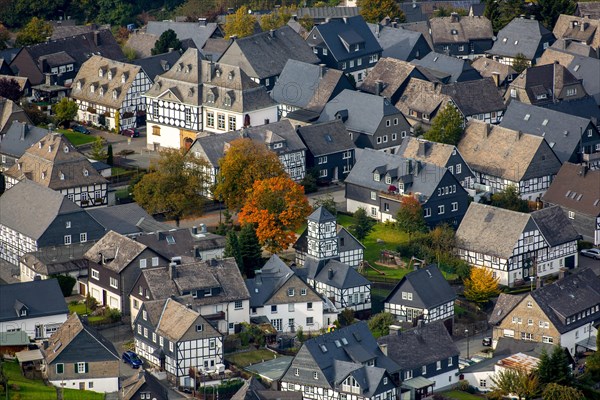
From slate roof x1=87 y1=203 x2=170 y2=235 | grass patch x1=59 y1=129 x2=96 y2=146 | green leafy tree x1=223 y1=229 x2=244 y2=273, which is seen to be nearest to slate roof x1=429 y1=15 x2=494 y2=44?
grass patch x1=59 y1=129 x2=96 y2=146

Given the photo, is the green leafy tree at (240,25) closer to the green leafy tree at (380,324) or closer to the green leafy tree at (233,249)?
the green leafy tree at (233,249)

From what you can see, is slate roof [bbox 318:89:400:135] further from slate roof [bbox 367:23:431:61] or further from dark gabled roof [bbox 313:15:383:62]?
slate roof [bbox 367:23:431:61]

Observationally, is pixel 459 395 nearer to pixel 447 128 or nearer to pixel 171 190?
pixel 171 190

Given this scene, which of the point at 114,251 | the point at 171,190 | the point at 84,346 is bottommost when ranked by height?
the point at 84,346

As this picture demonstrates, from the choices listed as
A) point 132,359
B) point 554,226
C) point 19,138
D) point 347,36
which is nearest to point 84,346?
point 132,359

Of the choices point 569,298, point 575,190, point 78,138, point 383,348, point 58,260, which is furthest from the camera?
point 78,138

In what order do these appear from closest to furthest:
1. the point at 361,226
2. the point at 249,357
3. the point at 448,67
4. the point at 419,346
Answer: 1. the point at 419,346
2. the point at 249,357
3. the point at 361,226
4. the point at 448,67
